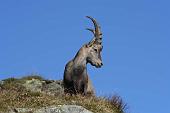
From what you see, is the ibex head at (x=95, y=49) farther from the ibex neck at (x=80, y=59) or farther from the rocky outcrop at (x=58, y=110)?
the rocky outcrop at (x=58, y=110)

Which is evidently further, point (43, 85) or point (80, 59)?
point (43, 85)

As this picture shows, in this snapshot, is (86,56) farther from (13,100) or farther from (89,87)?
(13,100)

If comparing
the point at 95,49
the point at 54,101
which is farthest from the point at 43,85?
the point at 54,101

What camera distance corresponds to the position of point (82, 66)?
98.7 ft

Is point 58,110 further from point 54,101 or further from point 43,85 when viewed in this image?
point 43,85

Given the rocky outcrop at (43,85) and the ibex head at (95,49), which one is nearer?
the ibex head at (95,49)

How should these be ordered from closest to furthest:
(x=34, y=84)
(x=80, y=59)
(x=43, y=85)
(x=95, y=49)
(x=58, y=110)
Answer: (x=58, y=110)
(x=80, y=59)
(x=95, y=49)
(x=43, y=85)
(x=34, y=84)

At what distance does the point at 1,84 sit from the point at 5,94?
1049cm

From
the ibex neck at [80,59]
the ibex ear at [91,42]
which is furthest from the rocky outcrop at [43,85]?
the ibex neck at [80,59]

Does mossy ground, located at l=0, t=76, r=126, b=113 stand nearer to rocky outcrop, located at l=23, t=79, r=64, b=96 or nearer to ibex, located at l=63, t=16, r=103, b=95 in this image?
ibex, located at l=63, t=16, r=103, b=95

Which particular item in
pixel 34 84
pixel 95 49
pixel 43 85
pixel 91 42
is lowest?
pixel 95 49

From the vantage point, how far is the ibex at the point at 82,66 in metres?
29.6

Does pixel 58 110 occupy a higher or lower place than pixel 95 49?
lower

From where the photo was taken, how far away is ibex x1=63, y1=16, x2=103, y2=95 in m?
29.6
